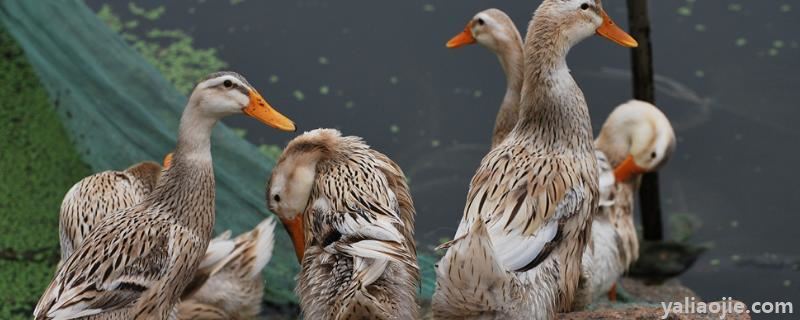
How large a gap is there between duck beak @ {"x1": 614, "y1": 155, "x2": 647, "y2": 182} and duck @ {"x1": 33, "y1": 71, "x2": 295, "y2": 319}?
2033 millimetres

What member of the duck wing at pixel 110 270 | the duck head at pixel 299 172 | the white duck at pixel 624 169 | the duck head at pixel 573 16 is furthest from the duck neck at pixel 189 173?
the white duck at pixel 624 169

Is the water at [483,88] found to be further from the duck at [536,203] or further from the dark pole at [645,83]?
the duck at [536,203]

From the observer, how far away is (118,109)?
6.10 m

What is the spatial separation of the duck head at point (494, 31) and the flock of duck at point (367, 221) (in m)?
0.73

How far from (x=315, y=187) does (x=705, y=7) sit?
12.6 feet

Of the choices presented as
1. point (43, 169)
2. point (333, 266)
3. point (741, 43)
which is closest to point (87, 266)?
point (333, 266)

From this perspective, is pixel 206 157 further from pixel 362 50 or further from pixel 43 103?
pixel 362 50

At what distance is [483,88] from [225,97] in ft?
9.80

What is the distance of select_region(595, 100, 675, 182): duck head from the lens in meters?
5.89

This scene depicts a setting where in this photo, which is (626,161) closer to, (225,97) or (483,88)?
(483,88)

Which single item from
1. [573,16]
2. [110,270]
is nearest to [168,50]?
[110,270]

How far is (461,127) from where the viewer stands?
7160 millimetres

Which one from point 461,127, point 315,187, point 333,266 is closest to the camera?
point 333,266

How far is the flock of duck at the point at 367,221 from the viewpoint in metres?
4.14
